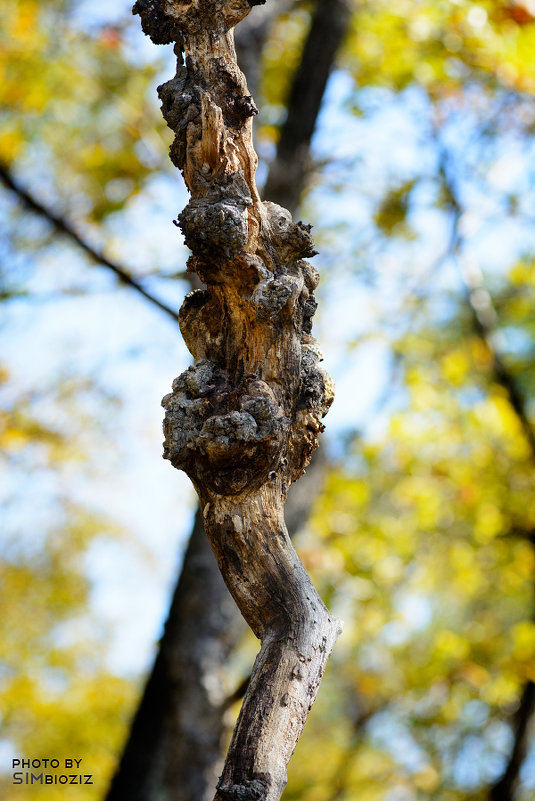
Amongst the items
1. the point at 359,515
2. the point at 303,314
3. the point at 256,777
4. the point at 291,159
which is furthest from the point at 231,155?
the point at 359,515

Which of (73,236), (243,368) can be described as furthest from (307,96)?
(243,368)

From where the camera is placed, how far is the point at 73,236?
454cm

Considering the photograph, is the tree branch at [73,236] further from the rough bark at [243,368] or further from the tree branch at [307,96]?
the rough bark at [243,368]

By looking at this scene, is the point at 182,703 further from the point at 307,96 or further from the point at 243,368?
the point at 307,96

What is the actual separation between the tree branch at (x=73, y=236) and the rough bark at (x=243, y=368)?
2.93 meters

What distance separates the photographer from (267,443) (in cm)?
135

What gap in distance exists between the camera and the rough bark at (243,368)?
131 cm

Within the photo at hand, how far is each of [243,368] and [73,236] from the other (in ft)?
11.3

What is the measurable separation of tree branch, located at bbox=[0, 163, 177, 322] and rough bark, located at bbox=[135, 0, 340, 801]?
2.93 meters

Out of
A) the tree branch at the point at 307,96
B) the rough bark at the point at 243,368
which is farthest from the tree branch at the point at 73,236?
the rough bark at the point at 243,368

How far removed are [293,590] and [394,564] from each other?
5.27m

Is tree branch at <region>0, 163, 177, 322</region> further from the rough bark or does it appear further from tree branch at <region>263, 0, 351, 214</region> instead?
the rough bark

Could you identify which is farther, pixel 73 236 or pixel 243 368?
pixel 73 236

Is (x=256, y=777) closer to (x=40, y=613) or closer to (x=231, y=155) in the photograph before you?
(x=231, y=155)
